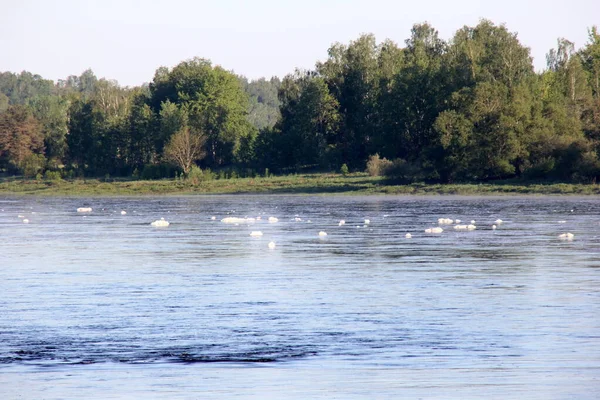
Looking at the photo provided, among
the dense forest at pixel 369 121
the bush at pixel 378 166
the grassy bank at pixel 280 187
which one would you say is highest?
the dense forest at pixel 369 121

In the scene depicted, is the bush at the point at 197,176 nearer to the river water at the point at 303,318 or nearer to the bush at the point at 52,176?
the bush at the point at 52,176

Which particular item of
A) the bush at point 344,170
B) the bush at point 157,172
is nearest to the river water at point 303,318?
the bush at point 344,170

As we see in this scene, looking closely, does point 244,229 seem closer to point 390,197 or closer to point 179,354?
point 179,354

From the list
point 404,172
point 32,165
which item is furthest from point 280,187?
point 32,165

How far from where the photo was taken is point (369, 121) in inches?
4358

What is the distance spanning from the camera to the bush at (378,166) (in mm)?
91500

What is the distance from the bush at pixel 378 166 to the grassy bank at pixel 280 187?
92cm

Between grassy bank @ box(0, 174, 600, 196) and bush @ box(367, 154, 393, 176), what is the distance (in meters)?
0.92

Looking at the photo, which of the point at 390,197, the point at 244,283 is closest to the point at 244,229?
the point at 244,283

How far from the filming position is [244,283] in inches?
907

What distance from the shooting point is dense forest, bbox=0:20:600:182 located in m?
88.4

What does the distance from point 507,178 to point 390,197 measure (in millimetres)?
13078

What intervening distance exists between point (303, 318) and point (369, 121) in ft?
309

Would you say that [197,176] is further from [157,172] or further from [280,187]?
[280,187]
